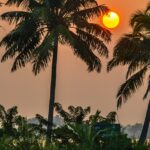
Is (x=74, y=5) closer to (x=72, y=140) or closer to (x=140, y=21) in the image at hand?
(x=140, y=21)

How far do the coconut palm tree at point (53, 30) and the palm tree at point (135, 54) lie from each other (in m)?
2.19

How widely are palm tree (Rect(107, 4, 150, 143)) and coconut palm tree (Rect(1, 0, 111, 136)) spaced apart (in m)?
2.19

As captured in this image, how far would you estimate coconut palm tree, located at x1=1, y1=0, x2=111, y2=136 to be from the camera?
52.4 metres

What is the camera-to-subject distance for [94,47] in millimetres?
53688

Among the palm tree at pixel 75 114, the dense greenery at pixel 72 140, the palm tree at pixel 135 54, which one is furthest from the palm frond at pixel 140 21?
the dense greenery at pixel 72 140

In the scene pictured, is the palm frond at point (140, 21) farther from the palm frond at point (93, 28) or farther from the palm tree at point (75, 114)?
the palm tree at point (75, 114)

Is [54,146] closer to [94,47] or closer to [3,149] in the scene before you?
[3,149]

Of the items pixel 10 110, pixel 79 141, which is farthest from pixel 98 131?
pixel 10 110

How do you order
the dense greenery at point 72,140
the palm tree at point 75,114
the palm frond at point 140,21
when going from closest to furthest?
the dense greenery at point 72,140 → the palm tree at point 75,114 → the palm frond at point 140,21

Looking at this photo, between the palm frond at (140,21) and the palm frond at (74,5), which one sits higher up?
the palm frond at (74,5)

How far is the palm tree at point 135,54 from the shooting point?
1929 inches

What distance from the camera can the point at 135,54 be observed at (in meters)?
49.3

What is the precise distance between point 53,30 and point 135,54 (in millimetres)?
6487

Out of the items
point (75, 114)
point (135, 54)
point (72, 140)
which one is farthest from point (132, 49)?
point (72, 140)
